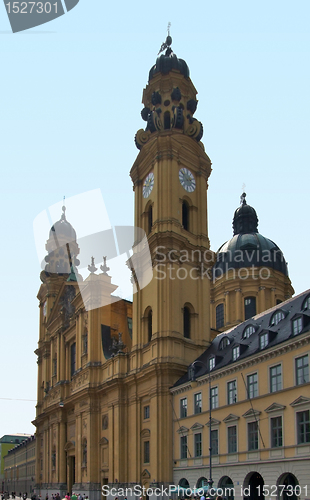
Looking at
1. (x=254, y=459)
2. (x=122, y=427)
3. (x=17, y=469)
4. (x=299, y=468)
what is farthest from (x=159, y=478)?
(x=17, y=469)

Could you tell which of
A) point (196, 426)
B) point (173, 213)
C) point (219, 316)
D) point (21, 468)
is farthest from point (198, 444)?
point (21, 468)

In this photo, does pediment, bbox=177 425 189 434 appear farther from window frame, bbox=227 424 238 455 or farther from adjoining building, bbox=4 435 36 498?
adjoining building, bbox=4 435 36 498

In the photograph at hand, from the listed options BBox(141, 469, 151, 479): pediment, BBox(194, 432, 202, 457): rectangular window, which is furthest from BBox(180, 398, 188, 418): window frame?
BBox(141, 469, 151, 479): pediment

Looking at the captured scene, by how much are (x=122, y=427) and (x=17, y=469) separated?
81.3 meters

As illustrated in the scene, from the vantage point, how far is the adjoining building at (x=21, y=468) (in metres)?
106

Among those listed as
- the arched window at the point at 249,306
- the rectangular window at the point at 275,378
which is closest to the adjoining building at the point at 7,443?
the arched window at the point at 249,306

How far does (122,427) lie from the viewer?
2088 inches

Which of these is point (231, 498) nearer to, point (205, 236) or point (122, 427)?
point (122, 427)

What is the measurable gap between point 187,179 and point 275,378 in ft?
78.5

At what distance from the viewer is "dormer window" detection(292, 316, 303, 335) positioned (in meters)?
35.7

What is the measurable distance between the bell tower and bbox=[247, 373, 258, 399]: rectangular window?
1072 cm

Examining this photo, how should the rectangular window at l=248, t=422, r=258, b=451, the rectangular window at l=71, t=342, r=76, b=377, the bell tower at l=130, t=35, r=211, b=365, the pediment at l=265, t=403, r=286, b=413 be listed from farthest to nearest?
the rectangular window at l=71, t=342, r=76, b=377 < the bell tower at l=130, t=35, r=211, b=365 < the rectangular window at l=248, t=422, r=258, b=451 < the pediment at l=265, t=403, r=286, b=413

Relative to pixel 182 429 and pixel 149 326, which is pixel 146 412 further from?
pixel 149 326

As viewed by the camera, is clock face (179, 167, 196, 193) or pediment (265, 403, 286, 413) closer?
pediment (265, 403, 286, 413)
